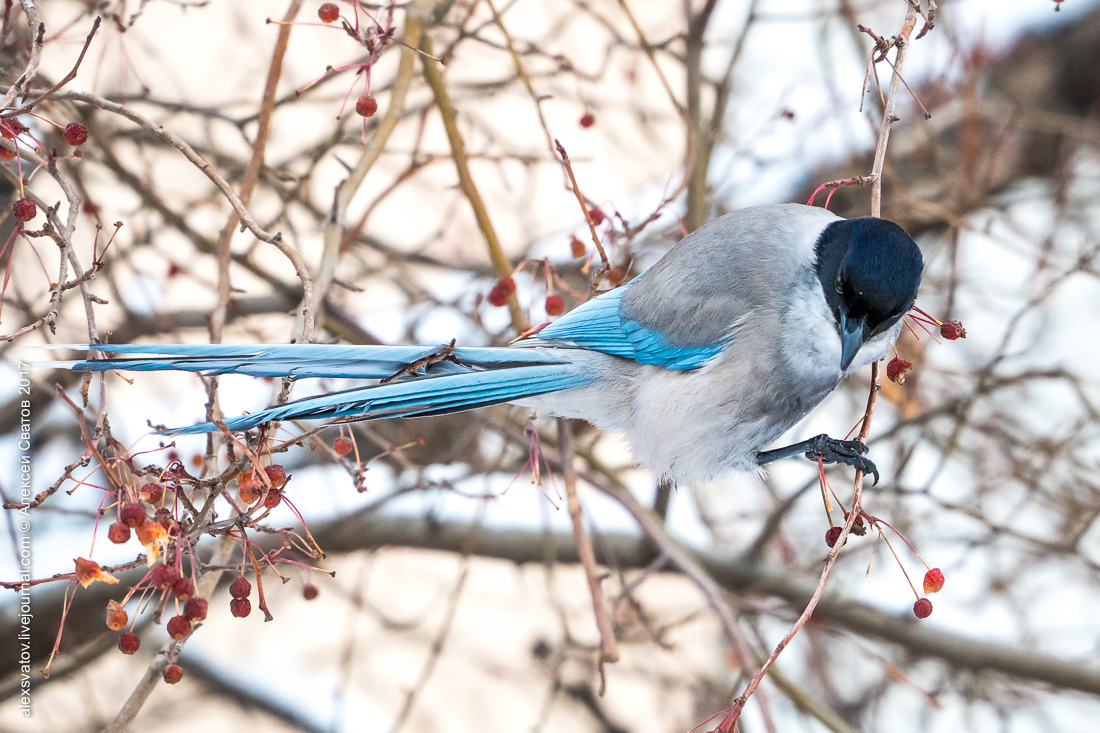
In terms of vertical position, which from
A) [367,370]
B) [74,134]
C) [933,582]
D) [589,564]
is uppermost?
[74,134]

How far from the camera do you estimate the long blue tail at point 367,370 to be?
164cm

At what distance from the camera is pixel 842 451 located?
7.28ft

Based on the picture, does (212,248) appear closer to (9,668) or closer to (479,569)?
(9,668)

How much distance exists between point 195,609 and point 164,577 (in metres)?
0.10

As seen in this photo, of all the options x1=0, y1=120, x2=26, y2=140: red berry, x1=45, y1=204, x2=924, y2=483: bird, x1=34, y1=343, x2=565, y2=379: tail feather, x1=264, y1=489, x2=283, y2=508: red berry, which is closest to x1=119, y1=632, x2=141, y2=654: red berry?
x1=264, y1=489, x2=283, y2=508: red berry

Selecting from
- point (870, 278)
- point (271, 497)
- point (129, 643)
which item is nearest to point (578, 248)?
point (870, 278)

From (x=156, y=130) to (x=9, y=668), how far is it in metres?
2.16

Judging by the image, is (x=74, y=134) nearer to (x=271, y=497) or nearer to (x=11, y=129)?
(x=11, y=129)

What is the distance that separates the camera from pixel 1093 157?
482cm

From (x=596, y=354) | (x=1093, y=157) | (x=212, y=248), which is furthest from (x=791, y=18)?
(x=1093, y=157)

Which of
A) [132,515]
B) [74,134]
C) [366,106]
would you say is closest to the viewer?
[132,515]

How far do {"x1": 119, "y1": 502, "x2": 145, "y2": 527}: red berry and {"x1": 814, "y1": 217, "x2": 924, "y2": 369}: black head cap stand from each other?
151 centimetres

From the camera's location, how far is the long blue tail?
1637mm

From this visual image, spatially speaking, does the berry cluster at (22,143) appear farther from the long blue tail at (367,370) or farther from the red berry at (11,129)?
the long blue tail at (367,370)
